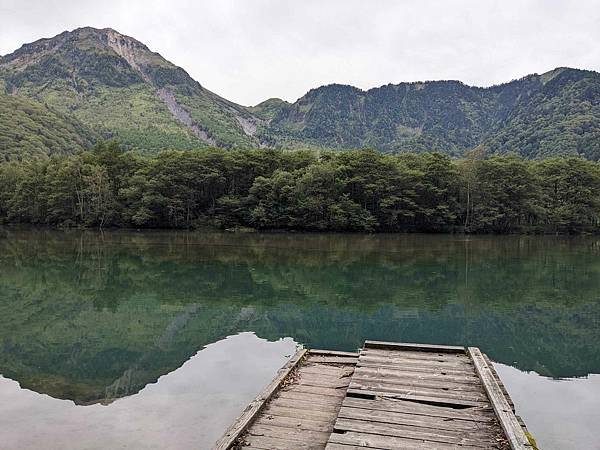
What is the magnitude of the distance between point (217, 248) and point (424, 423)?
111ft

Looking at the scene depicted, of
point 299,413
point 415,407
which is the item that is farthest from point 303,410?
point 415,407

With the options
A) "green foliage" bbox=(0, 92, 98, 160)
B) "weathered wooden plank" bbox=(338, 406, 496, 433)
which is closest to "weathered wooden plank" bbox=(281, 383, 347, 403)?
"weathered wooden plank" bbox=(338, 406, 496, 433)

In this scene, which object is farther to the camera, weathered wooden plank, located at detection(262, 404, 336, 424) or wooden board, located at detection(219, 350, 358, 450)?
weathered wooden plank, located at detection(262, 404, 336, 424)

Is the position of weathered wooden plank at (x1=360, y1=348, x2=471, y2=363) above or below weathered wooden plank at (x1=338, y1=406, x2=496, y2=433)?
below

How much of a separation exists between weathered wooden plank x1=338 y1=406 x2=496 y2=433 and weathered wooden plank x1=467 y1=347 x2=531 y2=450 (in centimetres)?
17

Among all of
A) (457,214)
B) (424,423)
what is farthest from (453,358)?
(457,214)

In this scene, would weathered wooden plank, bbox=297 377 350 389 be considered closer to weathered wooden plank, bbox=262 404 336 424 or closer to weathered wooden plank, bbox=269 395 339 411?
weathered wooden plank, bbox=269 395 339 411

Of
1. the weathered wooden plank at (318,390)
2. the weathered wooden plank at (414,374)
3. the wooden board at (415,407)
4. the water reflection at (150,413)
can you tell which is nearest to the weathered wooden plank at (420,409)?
the wooden board at (415,407)

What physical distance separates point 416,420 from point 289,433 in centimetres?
143

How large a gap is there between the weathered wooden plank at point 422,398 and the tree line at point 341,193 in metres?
52.1

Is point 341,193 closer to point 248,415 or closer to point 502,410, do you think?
point 502,410

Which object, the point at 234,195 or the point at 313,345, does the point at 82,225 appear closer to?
the point at 234,195

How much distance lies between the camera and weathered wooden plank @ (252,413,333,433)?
550 cm

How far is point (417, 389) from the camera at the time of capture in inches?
257
